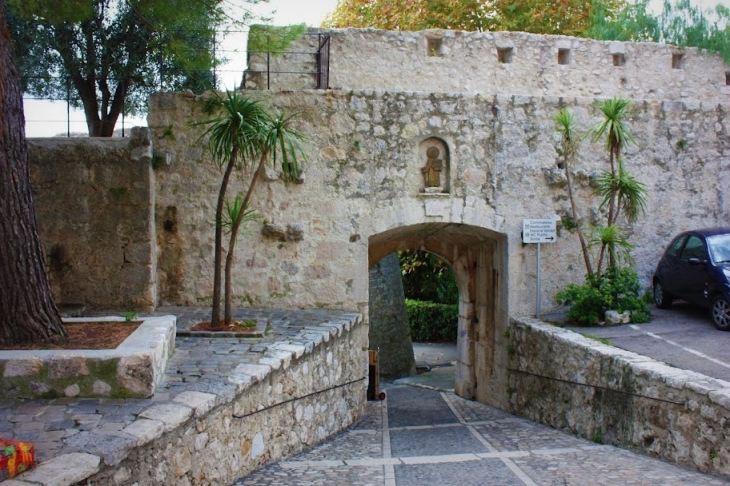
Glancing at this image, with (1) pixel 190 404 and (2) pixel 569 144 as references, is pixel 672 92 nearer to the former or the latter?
(2) pixel 569 144

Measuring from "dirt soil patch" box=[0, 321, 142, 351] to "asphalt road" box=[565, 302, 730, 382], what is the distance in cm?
497

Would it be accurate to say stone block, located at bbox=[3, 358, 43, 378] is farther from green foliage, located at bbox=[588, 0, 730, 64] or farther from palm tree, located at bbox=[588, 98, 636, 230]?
green foliage, located at bbox=[588, 0, 730, 64]

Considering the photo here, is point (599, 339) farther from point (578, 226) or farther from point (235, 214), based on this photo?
point (235, 214)

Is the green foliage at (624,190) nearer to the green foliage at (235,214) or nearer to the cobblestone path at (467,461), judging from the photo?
the cobblestone path at (467,461)

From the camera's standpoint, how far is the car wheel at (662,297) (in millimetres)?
9914

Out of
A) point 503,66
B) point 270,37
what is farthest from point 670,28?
point 270,37

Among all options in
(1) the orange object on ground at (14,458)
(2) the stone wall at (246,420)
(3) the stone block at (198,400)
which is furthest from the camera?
(3) the stone block at (198,400)

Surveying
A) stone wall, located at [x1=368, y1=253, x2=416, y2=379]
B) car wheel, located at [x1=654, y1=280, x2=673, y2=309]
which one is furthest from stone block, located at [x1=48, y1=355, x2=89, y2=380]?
stone wall, located at [x1=368, y1=253, x2=416, y2=379]

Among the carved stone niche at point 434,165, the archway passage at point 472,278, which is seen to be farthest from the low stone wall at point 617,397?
the carved stone niche at point 434,165

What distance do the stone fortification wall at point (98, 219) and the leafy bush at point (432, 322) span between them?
13.3 m

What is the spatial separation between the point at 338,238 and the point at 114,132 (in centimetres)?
645

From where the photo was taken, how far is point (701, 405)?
5672 millimetres

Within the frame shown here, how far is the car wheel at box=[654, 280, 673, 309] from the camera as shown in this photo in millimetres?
9914

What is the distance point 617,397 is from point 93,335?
4.81 meters
